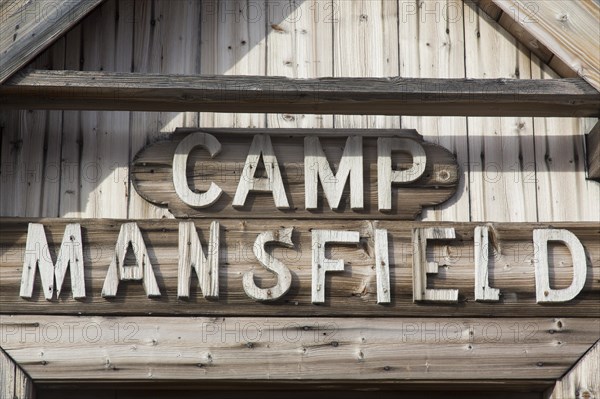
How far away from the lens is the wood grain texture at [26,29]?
4.77 m

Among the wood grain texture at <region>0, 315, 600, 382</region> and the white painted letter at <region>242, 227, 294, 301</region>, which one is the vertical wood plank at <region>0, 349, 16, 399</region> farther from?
the white painted letter at <region>242, 227, 294, 301</region>

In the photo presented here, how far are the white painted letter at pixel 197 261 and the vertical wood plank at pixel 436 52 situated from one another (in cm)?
113

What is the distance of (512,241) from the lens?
196 inches

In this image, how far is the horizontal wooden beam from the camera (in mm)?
4805

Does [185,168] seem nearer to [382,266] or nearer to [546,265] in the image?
[382,266]

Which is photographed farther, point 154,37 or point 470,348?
point 154,37

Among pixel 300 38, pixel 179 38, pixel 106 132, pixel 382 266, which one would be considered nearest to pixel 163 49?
pixel 179 38

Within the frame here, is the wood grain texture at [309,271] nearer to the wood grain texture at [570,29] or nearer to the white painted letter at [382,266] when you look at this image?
the white painted letter at [382,266]

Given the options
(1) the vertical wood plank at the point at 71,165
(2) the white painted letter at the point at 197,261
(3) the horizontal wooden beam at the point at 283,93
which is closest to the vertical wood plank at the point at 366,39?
(3) the horizontal wooden beam at the point at 283,93

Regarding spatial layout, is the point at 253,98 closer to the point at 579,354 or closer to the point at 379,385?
the point at 379,385

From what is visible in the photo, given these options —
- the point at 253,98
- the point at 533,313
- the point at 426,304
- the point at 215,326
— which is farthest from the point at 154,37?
the point at 533,313

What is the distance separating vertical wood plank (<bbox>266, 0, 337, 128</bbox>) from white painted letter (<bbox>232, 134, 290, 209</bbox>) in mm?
476

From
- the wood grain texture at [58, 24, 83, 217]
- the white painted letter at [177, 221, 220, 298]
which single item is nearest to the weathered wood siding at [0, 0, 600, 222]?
the wood grain texture at [58, 24, 83, 217]

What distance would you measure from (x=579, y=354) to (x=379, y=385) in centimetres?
92
